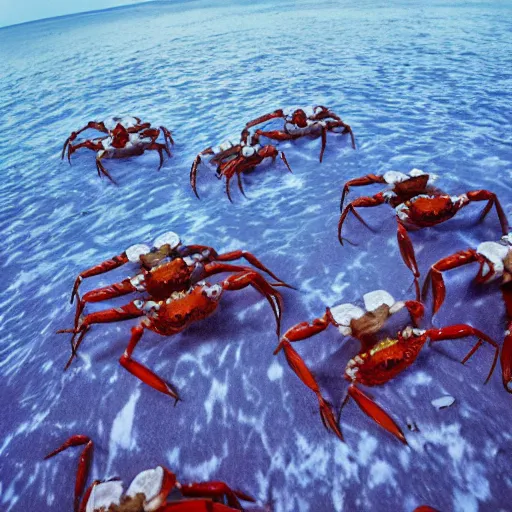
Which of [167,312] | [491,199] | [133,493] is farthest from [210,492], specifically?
[491,199]

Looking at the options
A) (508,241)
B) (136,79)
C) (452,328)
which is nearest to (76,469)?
(452,328)

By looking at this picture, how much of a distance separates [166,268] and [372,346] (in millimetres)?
1950

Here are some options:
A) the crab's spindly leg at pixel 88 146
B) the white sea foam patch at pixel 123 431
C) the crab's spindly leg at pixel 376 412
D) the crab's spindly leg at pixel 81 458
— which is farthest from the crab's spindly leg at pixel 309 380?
the crab's spindly leg at pixel 88 146

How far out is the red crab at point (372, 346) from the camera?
2.52 meters

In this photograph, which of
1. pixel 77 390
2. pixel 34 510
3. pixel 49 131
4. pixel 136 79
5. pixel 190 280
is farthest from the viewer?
pixel 136 79

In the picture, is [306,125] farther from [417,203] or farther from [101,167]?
[101,167]

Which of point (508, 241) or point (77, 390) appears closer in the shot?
point (508, 241)

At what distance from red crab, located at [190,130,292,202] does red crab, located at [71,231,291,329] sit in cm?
201

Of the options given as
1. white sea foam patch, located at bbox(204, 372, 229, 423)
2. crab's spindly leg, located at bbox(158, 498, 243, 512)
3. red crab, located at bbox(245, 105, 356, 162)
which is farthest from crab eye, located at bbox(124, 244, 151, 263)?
red crab, located at bbox(245, 105, 356, 162)

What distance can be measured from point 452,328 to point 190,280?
2.25 m

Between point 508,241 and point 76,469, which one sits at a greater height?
point 508,241

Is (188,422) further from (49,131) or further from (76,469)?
(49,131)

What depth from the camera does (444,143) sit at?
6.22 m

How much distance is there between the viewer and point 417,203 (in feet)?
12.7
